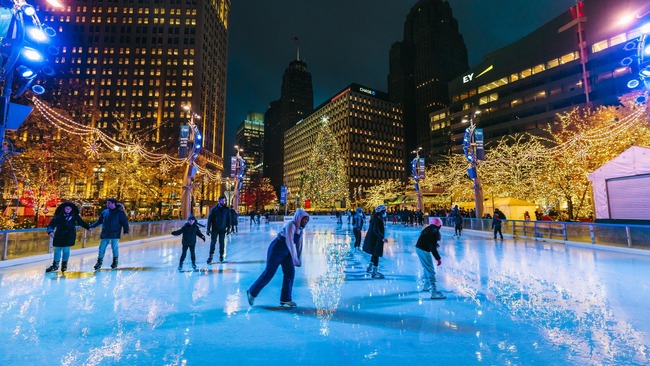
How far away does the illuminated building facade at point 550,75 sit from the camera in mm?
47594

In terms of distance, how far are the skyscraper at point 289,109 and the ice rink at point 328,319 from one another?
165110mm

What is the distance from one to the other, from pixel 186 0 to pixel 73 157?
87884 mm

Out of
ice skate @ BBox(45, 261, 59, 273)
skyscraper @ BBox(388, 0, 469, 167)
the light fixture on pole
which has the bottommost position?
ice skate @ BBox(45, 261, 59, 273)

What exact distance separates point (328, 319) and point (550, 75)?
230 feet

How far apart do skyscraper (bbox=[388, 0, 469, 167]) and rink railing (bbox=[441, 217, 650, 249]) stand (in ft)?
441

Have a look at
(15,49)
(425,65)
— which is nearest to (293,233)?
(15,49)

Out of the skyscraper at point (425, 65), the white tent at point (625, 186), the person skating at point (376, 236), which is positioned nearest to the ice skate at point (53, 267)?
the person skating at point (376, 236)

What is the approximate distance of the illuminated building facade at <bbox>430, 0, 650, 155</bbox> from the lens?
4759 centimetres

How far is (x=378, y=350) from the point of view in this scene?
10.7 feet

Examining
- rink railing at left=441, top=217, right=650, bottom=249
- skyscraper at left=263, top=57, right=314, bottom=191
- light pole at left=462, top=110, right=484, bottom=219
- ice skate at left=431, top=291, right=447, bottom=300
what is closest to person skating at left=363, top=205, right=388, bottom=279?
ice skate at left=431, top=291, right=447, bottom=300

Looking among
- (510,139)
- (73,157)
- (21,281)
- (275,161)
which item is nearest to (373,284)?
(21,281)

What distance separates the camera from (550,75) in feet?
186

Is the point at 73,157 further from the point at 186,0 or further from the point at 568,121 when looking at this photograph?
the point at 186,0

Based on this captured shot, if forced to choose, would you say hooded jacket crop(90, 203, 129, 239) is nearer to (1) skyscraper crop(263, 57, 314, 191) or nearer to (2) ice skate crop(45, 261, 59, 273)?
(2) ice skate crop(45, 261, 59, 273)
